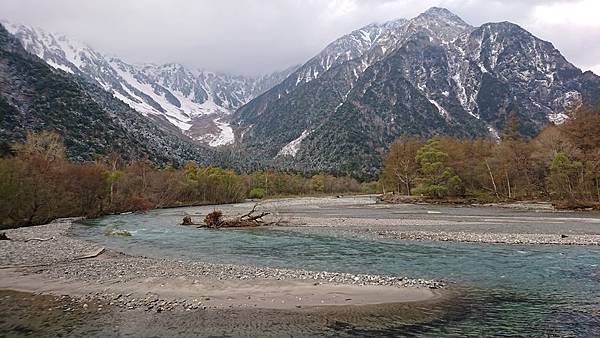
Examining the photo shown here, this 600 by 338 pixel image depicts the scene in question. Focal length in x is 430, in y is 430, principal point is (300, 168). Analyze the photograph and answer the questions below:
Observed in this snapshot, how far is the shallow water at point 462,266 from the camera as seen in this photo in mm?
14796

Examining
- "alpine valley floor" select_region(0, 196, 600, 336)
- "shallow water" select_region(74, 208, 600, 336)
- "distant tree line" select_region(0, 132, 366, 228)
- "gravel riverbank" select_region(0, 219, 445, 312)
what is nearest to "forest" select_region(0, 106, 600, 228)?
"distant tree line" select_region(0, 132, 366, 228)

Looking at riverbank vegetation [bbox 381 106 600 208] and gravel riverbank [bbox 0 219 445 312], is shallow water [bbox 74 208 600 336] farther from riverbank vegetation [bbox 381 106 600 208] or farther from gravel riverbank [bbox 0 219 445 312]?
riverbank vegetation [bbox 381 106 600 208]

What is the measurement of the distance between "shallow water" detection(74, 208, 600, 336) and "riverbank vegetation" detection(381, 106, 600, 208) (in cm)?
5578

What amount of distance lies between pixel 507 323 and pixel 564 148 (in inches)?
3383

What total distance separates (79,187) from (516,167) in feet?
297

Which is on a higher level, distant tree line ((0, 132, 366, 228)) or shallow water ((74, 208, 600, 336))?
distant tree line ((0, 132, 366, 228))

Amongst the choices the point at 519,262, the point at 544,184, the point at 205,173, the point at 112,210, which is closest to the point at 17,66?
the point at 205,173

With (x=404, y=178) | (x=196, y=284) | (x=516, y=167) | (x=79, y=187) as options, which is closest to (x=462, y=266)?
(x=196, y=284)

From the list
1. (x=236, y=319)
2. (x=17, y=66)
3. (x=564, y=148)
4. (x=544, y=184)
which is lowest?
(x=236, y=319)

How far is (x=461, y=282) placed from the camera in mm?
21219

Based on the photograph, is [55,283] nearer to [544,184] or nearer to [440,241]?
[440,241]

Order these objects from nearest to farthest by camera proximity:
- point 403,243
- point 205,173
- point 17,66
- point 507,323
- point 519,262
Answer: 1. point 507,323
2. point 519,262
3. point 403,243
4. point 205,173
5. point 17,66

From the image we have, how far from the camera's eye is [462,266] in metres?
25.3

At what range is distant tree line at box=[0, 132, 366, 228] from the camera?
1948 inches
